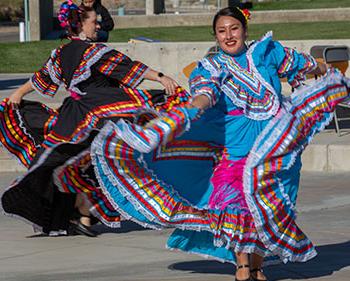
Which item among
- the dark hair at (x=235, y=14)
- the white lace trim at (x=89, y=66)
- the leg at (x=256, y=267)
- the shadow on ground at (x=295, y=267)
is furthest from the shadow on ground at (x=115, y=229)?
the dark hair at (x=235, y=14)

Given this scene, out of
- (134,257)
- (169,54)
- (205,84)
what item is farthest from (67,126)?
(169,54)

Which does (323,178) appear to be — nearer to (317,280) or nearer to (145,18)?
(317,280)

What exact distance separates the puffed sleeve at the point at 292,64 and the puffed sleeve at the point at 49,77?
224cm

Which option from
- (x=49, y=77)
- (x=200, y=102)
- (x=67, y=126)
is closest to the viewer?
(x=200, y=102)

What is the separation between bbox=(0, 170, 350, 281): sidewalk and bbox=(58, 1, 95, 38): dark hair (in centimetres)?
161

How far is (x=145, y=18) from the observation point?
31.7 meters

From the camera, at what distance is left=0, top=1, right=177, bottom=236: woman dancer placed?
27.0 ft

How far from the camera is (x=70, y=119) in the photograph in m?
8.51

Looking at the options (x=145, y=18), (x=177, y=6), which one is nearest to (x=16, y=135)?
(x=145, y=18)

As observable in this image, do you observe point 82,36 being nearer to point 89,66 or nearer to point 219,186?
point 89,66

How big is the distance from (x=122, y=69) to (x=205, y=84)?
202 cm

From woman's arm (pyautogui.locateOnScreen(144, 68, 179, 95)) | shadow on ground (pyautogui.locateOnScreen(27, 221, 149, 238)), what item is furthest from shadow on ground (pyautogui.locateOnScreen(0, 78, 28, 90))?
woman's arm (pyautogui.locateOnScreen(144, 68, 179, 95))

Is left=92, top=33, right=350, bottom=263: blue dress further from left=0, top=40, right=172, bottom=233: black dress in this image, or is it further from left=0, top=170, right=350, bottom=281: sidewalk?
left=0, top=40, right=172, bottom=233: black dress

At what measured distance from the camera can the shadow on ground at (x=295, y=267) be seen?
24.3ft
